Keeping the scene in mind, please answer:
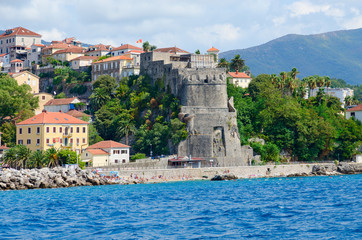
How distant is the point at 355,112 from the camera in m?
100

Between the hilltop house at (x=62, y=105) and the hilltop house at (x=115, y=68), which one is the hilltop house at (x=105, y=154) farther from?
the hilltop house at (x=115, y=68)

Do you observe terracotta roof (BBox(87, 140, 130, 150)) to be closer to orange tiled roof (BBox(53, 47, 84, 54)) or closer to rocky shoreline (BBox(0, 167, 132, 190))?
rocky shoreline (BBox(0, 167, 132, 190))

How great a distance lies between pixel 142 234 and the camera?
104 ft

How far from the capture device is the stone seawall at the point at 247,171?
66750 millimetres

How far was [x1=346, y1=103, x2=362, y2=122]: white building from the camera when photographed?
99.4m

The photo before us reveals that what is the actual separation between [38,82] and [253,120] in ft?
127

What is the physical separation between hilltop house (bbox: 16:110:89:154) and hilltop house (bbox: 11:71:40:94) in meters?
26.9

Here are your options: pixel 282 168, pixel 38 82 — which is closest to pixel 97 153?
pixel 282 168

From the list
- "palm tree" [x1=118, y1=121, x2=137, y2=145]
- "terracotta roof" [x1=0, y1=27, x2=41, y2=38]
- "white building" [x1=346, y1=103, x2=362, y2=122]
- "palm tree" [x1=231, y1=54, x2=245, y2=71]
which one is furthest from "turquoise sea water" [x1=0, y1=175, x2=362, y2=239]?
"terracotta roof" [x1=0, y1=27, x2=41, y2=38]

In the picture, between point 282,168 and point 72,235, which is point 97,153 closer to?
point 282,168

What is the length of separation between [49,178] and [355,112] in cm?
5766

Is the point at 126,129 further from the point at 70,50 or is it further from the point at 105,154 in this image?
the point at 70,50

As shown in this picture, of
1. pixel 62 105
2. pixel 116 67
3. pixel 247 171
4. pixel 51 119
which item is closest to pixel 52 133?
pixel 51 119

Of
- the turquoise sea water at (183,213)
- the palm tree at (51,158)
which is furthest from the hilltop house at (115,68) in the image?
the turquoise sea water at (183,213)
